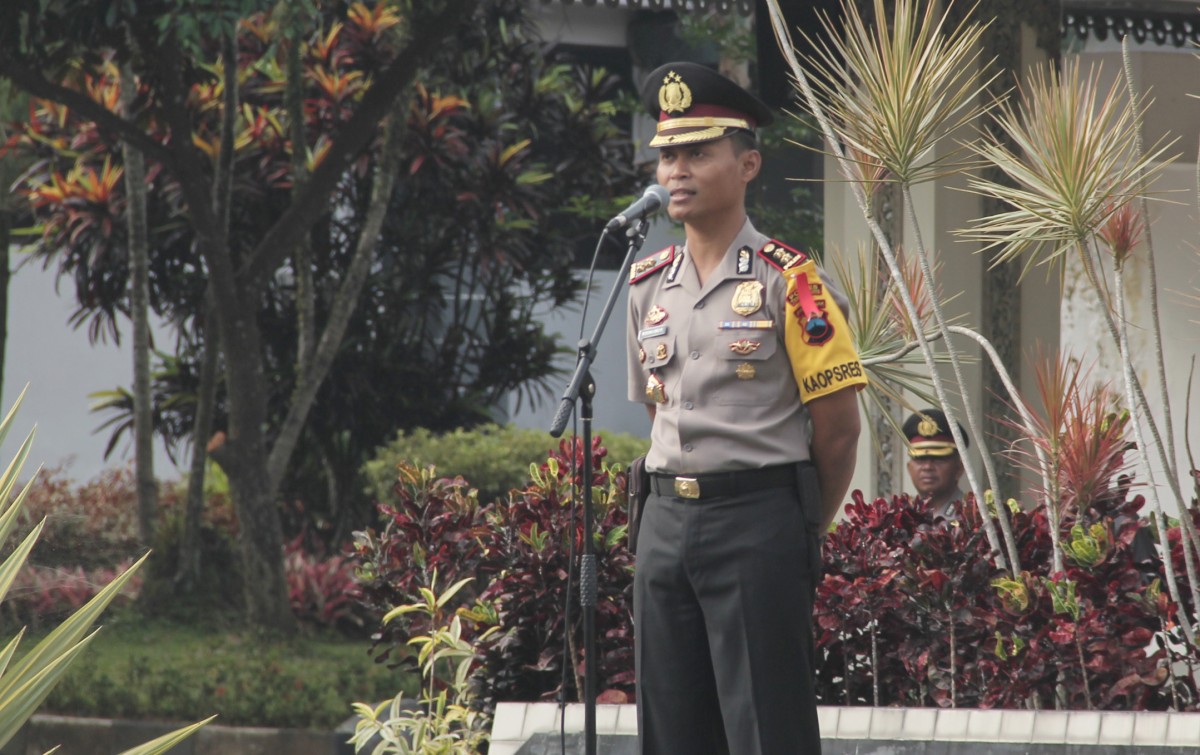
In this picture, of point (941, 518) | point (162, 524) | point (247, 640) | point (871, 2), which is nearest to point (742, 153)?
point (941, 518)

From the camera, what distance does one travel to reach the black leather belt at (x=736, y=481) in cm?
343

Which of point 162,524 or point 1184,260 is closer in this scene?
point 1184,260

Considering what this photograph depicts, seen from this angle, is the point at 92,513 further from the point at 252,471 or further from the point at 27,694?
the point at 27,694

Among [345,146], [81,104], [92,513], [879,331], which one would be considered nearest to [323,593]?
[92,513]

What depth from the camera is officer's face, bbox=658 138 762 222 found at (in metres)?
3.52

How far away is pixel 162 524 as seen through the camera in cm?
1201

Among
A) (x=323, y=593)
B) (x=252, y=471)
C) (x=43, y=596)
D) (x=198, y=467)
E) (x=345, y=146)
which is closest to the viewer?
(x=43, y=596)

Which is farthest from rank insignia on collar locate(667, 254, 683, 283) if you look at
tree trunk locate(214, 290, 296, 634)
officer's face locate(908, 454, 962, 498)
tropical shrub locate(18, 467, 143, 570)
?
tropical shrub locate(18, 467, 143, 570)

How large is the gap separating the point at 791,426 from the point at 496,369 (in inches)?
392

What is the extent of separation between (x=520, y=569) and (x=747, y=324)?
1797 mm

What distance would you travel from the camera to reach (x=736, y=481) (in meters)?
3.43

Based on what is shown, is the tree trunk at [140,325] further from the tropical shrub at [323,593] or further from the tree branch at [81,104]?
the tree branch at [81,104]

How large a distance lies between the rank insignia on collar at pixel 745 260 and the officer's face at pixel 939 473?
10.6ft

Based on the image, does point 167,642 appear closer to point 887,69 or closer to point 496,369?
point 496,369
